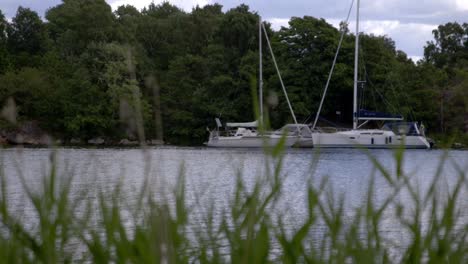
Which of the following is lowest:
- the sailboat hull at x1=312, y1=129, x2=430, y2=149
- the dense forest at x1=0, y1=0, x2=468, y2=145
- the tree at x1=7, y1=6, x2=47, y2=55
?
the sailboat hull at x1=312, y1=129, x2=430, y2=149

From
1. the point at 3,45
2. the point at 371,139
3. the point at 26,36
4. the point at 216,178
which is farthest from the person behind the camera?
the point at 26,36

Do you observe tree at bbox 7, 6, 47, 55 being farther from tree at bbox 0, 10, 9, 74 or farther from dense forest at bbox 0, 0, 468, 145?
tree at bbox 0, 10, 9, 74

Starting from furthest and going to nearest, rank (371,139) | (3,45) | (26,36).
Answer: (26,36) → (3,45) → (371,139)

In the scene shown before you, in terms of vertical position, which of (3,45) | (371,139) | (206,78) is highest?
(3,45)

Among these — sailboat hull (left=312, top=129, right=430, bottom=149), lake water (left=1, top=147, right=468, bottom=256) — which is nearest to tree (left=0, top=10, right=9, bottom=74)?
sailboat hull (left=312, top=129, right=430, bottom=149)

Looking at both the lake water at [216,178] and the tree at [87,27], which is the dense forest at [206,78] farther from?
the lake water at [216,178]

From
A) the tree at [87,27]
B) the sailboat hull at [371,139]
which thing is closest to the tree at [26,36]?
the tree at [87,27]

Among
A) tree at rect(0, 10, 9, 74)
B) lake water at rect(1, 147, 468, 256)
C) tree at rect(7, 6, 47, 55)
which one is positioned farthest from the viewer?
tree at rect(7, 6, 47, 55)

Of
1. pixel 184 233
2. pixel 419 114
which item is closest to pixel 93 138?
pixel 419 114

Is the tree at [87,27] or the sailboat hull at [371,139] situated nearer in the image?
the sailboat hull at [371,139]

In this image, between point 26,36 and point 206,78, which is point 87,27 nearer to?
point 26,36

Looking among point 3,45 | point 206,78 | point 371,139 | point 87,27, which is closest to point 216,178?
point 371,139

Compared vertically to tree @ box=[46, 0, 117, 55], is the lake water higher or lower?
lower

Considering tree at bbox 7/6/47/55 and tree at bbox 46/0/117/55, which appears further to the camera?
tree at bbox 7/6/47/55
